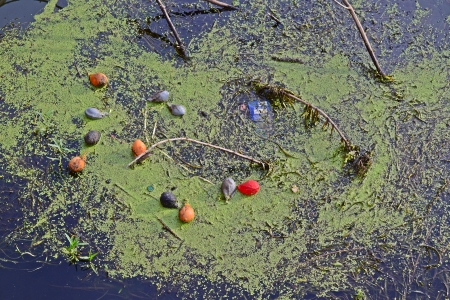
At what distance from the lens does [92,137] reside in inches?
93.2

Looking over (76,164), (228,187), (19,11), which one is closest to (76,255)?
(76,164)

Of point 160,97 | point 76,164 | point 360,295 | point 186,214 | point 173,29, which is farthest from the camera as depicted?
point 173,29

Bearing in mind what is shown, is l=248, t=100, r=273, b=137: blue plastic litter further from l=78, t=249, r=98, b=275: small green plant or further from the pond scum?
l=78, t=249, r=98, b=275: small green plant

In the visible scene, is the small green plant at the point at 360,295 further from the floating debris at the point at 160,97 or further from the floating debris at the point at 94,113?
the floating debris at the point at 94,113

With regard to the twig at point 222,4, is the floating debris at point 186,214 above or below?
below

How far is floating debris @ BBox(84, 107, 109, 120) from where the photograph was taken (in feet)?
8.06

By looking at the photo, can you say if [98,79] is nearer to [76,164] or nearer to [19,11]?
[76,164]

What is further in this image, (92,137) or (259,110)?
(259,110)

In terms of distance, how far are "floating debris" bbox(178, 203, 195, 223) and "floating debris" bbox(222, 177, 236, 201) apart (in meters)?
0.16

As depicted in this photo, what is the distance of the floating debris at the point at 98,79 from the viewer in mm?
2549

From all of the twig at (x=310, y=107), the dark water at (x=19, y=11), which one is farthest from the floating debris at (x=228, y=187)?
the dark water at (x=19, y=11)

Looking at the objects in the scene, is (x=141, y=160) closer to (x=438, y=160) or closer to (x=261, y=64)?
(x=261, y=64)

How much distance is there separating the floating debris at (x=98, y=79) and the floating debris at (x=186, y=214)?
0.80m

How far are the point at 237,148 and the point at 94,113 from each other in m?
0.69
